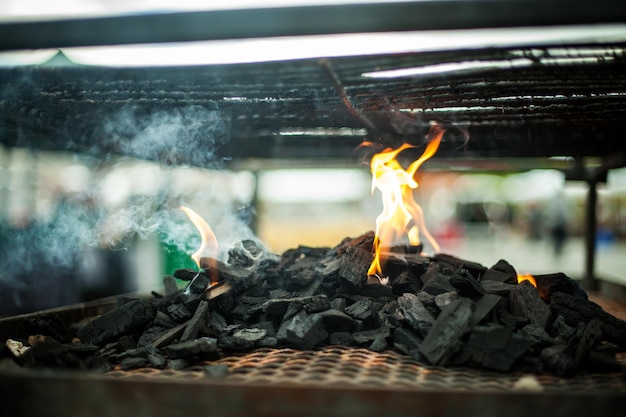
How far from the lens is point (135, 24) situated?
205 centimetres

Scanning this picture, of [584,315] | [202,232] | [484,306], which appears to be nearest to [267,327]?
[202,232]

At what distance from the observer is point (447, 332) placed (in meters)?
2.63

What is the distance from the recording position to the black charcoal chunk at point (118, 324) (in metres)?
3.06

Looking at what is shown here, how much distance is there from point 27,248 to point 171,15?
5096 millimetres

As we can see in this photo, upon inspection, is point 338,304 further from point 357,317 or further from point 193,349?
point 193,349

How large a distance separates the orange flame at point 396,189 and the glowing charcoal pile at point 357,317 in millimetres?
93

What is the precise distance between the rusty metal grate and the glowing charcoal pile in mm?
76

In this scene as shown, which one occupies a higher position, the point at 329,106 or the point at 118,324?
the point at 329,106

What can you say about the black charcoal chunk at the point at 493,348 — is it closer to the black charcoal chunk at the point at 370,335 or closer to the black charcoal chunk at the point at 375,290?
the black charcoal chunk at the point at 370,335

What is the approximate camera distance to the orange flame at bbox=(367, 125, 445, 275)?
13.5 ft

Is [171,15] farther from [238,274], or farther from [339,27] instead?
[238,274]

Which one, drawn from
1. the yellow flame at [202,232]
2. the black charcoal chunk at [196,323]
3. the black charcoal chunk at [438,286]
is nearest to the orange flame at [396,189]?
the black charcoal chunk at [438,286]

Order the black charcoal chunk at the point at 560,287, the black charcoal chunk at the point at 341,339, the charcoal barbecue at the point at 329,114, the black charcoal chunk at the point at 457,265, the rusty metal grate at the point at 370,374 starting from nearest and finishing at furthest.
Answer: the charcoal barbecue at the point at 329,114, the rusty metal grate at the point at 370,374, the black charcoal chunk at the point at 341,339, the black charcoal chunk at the point at 457,265, the black charcoal chunk at the point at 560,287

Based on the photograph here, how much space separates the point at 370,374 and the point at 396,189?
2.12 m
